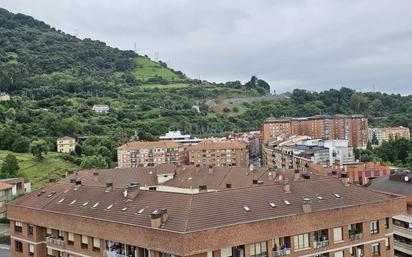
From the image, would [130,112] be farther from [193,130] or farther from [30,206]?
[30,206]

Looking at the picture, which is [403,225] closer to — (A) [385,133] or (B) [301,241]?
(B) [301,241]

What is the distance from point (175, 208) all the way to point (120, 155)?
9128 centimetres

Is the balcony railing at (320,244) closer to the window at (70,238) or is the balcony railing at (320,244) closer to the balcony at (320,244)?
the balcony at (320,244)

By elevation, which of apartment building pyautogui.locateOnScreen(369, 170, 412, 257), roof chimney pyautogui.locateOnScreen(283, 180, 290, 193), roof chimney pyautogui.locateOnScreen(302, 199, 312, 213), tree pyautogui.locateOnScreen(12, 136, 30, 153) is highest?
tree pyautogui.locateOnScreen(12, 136, 30, 153)

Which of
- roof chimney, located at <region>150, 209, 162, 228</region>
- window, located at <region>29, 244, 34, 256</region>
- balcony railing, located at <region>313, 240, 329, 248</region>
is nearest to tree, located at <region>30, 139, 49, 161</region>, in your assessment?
window, located at <region>29, 244, 34, 256</region>

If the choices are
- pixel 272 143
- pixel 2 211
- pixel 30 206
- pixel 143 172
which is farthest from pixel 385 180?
pixel 272 143

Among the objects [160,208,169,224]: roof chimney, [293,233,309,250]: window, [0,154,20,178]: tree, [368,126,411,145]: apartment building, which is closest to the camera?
[160,208,169,224]: roof chimney

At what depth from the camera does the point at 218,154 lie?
12681cm

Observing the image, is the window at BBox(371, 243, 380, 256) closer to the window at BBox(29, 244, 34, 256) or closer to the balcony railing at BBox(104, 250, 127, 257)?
the balcony railing at BBox(104, 250, 127, 257)

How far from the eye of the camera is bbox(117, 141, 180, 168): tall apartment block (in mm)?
123125

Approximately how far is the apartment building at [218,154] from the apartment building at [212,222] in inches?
3238

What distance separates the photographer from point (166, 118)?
170750 mm

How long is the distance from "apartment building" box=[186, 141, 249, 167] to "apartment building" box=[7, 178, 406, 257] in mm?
Result: 82238

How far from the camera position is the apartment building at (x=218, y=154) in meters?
127
